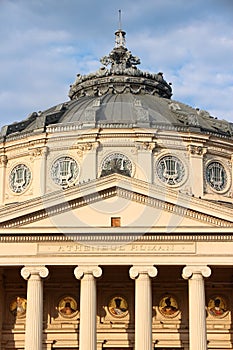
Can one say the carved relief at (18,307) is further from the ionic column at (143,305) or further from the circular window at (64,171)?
the circular window at (64,171)

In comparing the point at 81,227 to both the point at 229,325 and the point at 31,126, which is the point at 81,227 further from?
the point at 31,126

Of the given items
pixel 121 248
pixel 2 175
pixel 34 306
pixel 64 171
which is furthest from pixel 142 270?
pixel 2 175

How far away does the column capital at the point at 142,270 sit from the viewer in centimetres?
4041

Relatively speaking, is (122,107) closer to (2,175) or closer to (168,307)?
(2,175)

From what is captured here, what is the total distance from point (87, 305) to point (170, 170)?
15.8 m

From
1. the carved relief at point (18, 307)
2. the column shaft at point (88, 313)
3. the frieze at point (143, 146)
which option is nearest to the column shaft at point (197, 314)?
the column shaft at point (88, 313)

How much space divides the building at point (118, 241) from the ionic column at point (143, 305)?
2.0 inches

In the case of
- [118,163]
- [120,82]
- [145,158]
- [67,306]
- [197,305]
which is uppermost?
[120,82]

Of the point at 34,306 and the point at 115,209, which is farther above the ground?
the point at 115,209

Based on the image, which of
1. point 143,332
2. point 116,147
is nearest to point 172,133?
point 116,147

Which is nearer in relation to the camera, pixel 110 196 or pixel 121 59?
pixel 110 196

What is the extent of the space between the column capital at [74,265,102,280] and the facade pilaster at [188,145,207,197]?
14.3m

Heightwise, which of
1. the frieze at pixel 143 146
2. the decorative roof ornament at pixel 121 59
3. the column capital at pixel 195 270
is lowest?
the column capital at pixel 195 270

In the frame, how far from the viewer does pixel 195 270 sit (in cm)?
4041
